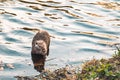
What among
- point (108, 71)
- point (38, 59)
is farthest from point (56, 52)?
point (108, 71)

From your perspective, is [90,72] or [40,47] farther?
[40,47]

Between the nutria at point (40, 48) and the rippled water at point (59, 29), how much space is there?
0.21 m

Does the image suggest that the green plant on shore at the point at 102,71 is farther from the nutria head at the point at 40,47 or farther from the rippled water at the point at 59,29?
the nutria head at the point at 40,47

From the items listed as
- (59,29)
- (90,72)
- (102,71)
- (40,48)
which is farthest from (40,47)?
(102,71)

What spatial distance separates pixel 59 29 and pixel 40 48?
2.44 m

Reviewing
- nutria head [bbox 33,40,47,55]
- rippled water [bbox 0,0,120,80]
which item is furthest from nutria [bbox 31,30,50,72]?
rippled water [bbox 0,0,120,80]

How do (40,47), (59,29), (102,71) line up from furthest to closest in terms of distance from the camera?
(59,29), (40,47), (102,71)

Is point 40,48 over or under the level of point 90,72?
under

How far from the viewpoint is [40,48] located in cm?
1231

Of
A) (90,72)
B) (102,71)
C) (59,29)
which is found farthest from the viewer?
(59,29)

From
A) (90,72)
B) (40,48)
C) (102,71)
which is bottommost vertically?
(40,48)

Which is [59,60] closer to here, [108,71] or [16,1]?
[108,71]

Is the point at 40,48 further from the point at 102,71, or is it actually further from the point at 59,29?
the point at 102,71

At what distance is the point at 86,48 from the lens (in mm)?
12766
